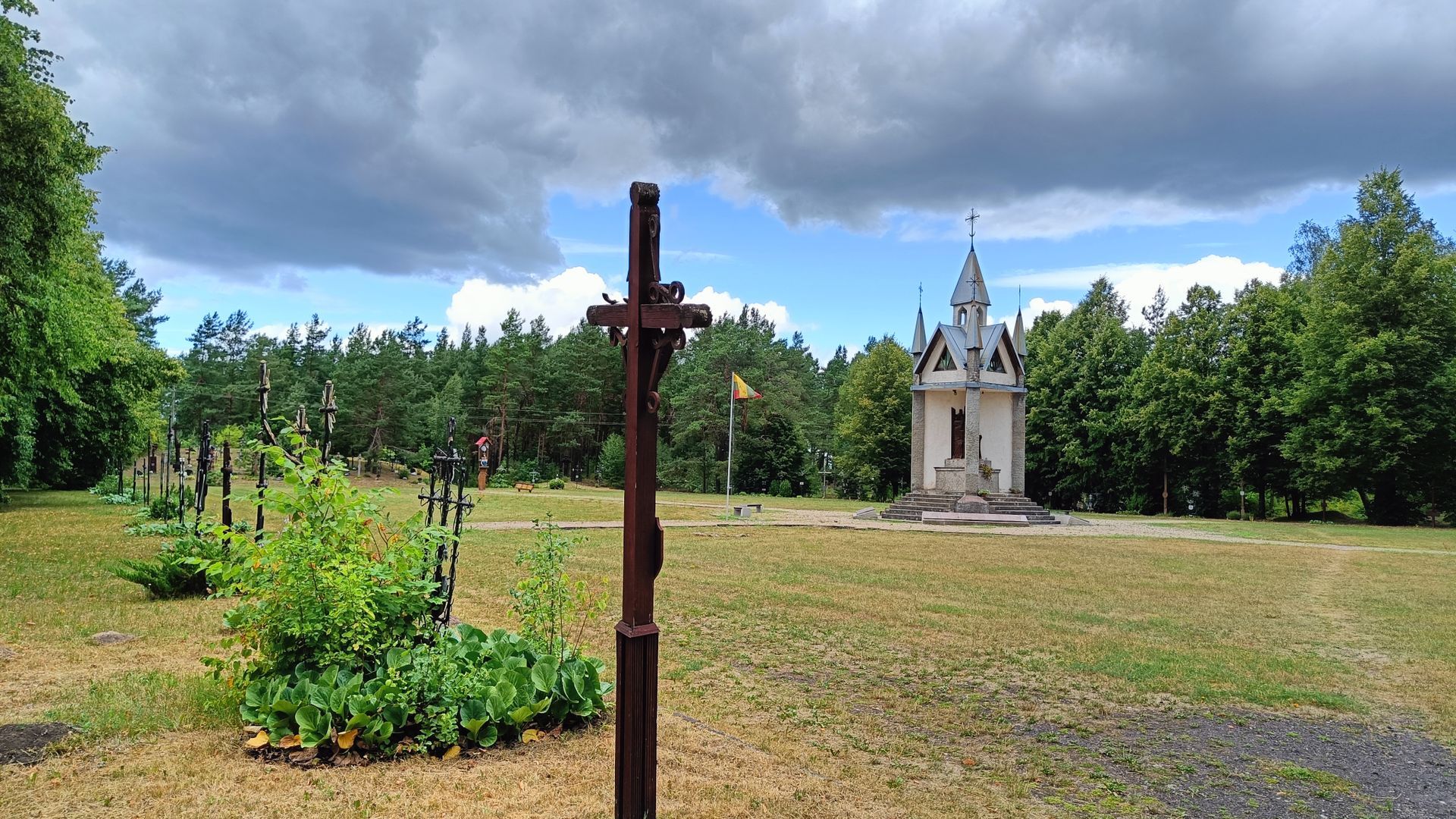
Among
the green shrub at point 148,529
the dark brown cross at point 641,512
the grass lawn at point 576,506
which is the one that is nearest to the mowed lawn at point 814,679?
the green shrub at point 148,529

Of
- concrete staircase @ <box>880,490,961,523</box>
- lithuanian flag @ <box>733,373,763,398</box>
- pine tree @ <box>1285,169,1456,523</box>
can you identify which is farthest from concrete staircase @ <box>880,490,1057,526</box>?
pine tree @ <box>1285,169,1456,523</box>

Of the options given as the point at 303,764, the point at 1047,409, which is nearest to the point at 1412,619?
the point at 303,764

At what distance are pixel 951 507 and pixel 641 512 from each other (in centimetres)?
2458

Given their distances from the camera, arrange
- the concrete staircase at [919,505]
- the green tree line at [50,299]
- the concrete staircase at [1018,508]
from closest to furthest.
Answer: the green tree line at [50,299]
the concrete staircase at [1018,508]
the concrete staircase at [919,505]

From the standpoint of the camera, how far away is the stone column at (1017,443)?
27.7 meters

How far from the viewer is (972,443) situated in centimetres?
2661

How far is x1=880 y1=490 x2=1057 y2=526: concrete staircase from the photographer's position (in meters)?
Result: 26.0

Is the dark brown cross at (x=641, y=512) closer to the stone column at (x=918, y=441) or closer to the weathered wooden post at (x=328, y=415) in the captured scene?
the weathered wooden post at (x=328, y=415)

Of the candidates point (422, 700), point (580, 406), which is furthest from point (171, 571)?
point (580, 406)

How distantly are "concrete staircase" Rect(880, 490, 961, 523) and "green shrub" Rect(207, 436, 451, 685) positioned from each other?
74.8ft

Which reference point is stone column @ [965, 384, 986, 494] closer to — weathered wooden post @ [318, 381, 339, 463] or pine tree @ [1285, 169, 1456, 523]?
pine tree @ [1285, 169, 1456, 523]

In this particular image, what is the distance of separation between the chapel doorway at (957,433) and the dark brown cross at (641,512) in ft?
85.8

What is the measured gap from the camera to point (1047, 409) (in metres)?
39.8

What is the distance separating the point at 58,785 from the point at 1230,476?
39.7 m
